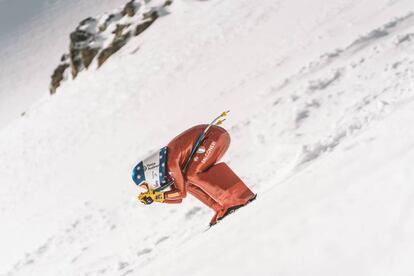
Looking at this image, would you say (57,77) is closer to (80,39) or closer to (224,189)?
(80,39)

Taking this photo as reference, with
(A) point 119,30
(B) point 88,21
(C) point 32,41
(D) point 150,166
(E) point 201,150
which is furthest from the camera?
(C) point 32,41

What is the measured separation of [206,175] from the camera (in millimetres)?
5621

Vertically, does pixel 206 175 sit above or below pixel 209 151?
below

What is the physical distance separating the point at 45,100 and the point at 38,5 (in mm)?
9326

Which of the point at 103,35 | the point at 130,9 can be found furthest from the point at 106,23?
the point at 130,9

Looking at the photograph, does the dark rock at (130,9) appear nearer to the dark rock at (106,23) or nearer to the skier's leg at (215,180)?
the dark rock at (106,23)

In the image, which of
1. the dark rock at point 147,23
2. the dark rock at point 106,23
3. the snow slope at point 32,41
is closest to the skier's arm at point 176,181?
the dark rock at point 147,23

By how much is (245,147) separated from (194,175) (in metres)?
2.86

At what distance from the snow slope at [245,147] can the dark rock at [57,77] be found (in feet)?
8.86

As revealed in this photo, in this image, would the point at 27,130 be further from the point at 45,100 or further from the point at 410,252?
the point at 410,252

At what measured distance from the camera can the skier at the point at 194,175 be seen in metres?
5.44

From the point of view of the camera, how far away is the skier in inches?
214

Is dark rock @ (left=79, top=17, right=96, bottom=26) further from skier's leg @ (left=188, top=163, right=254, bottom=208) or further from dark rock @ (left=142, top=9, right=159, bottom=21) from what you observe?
skier's leg @ (left=188, top=163, right=254, bottom=208)

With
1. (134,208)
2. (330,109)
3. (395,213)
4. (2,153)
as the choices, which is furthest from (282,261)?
(2,153)
